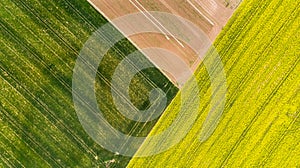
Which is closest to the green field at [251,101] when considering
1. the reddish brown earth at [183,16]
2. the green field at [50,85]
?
the reddish brown earth at [183,16]

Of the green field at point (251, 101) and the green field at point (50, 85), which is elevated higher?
the green field at point (251, 101)

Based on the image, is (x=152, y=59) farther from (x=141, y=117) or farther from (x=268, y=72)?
(x=268, y=72)

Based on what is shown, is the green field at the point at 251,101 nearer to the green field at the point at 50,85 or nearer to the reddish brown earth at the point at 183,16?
the reddish brown earth at the point at 183,16

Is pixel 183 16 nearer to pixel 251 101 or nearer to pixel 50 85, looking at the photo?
pixel 251 101

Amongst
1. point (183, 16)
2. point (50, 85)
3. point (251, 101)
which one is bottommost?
point (50, 85)

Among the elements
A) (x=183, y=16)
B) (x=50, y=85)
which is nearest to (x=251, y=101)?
(x=183, y=16)

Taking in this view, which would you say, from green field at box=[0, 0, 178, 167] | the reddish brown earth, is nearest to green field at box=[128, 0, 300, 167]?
the reddish brown earth

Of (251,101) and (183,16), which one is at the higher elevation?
(183,16)
